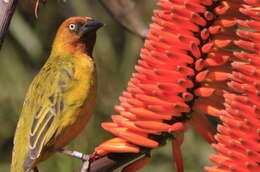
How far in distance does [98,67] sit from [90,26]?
0.73m

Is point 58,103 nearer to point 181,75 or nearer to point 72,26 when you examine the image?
point 72,26

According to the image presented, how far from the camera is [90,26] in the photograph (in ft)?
12.8

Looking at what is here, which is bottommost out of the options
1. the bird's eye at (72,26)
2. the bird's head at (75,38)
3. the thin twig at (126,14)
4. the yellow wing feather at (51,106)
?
the yellow wing feather at (51,106)

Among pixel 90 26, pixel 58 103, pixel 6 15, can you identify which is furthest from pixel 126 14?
pixel 6 15

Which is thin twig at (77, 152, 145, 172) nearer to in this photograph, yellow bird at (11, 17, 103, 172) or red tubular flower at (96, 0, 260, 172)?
red tubular flower at (96, 0, 260, 172)

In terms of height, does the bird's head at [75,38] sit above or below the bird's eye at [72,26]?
below

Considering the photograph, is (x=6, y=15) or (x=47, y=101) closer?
(x=6, y=15)

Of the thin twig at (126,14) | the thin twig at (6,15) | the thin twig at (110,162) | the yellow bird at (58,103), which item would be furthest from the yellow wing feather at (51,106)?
the thin twig at (6,15)

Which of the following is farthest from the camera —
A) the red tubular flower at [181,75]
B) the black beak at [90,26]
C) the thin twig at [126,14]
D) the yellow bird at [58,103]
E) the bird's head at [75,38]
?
the bird's head at [75,38]

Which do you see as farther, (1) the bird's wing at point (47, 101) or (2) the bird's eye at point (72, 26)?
(2) the bird's eye at point (72, 26)

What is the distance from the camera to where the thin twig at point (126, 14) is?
2885mm

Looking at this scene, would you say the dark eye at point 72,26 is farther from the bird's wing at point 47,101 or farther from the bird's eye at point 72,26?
the bird's wing at point 47,101

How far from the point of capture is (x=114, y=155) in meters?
1.84

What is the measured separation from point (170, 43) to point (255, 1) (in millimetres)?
369
